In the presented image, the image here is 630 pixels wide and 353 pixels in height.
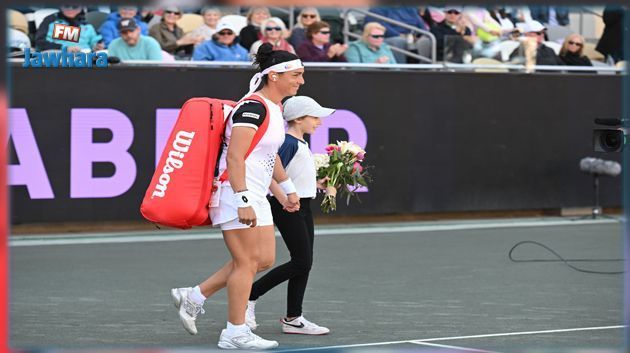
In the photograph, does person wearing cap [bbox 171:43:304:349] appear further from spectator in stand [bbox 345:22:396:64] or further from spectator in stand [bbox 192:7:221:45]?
spectator in stand [bbox 345:22:396:64]

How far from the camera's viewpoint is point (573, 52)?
18219mm

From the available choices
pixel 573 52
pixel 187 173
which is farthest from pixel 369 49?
pixel 187 173

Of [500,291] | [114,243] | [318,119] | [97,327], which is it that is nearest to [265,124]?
[318,119]

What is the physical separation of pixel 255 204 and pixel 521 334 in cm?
242

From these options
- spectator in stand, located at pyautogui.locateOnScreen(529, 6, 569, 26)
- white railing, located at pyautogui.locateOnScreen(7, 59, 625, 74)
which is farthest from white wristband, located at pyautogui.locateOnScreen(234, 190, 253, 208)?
spectator in stand, located at pyautogui.locateOnScreen(529, 6, 569, 26)

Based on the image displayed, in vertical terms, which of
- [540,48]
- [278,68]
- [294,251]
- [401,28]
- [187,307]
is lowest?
[187,307]

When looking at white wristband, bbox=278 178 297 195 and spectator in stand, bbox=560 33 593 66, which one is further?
spectator in stand, bbox=560 33 593 66

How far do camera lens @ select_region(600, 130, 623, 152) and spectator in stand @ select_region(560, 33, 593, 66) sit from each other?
9447 millimetres

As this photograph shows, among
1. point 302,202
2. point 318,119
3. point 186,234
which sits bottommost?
point 186,234

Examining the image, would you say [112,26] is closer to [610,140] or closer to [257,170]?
[257,170]

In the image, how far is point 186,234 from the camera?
52.5 ft

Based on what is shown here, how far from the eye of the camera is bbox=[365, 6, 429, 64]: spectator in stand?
57.7 feet

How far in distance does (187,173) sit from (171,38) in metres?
8.59

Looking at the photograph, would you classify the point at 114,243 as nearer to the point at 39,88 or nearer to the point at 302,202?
the point at 39,88
